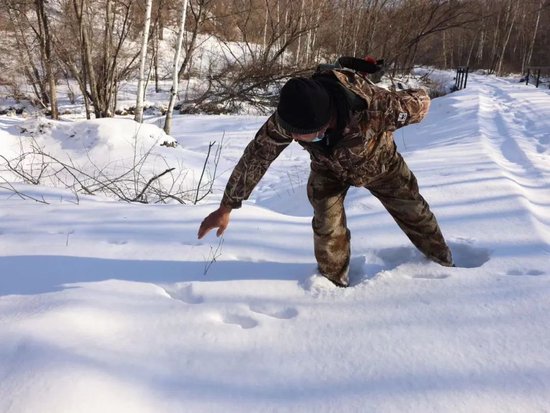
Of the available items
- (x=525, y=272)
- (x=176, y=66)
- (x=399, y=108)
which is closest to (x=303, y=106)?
(x=399, y=108)

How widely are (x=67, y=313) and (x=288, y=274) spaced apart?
107cm

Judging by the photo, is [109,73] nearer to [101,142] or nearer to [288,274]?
[101,142]

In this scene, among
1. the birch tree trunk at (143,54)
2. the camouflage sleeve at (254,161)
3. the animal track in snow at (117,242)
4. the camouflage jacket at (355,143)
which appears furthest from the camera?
the birch tree trunk at (143,54)

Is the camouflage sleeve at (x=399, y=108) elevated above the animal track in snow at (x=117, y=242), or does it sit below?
above

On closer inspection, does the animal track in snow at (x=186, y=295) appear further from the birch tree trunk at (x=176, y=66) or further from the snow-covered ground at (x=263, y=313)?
the birch tree trunk at (x=176, y=66)

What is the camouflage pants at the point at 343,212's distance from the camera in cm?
208

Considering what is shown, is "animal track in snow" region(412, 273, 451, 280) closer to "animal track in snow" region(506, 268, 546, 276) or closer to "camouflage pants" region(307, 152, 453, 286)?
"camouflage pants" region(307, 152, 453, 286)

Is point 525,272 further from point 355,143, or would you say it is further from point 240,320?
point 240,320

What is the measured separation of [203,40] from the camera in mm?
18312

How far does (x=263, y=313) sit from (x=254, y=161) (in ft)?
2.31

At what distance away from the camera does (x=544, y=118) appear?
9.01m

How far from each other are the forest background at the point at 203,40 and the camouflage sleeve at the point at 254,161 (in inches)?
326

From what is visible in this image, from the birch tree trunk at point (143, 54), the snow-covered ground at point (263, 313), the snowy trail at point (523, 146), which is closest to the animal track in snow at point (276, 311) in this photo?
the snow-covered ground at point (263, 313)


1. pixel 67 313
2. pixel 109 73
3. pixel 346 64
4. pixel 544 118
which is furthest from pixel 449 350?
pixel 109 73
